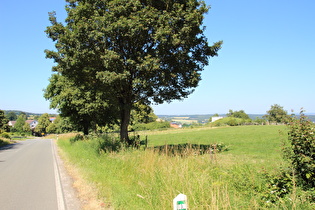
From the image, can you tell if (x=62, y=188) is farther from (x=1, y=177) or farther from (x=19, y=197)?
(x=1, y=177)

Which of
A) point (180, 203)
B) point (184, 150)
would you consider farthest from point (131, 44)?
point (180, 203)

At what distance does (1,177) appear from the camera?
9.98m

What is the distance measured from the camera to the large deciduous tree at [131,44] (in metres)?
10.5

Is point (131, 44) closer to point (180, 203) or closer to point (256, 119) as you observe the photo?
point (180, 203)

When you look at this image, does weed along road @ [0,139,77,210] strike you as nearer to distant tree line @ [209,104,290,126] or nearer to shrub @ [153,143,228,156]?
shrub @ [153,143,228,156]

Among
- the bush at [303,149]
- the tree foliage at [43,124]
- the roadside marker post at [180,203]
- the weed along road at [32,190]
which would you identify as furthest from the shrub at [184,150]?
the tree foliage at [43,124]

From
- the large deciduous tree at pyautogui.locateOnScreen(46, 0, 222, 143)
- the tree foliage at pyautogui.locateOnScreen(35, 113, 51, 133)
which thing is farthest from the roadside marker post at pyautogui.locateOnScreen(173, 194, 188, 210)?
the tree foliage at pyautogui.locateOnScreen(35, 113, 51, 133)

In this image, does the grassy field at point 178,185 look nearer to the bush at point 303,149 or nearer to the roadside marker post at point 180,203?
the bush at point 303,149

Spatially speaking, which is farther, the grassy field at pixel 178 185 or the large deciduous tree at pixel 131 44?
the large deciduous tree at pixel 131 44

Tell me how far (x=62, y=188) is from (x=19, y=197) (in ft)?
4.07

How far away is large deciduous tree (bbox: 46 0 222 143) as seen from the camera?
1051cm

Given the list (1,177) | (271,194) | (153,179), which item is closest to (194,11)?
(153,179)

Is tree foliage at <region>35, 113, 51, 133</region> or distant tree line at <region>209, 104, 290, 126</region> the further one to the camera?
tree foliage at <region>35, 113, 51, 133</region>

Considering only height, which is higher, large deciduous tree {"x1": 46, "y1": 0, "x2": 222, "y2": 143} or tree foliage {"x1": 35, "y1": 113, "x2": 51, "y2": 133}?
large deciduous tree {"x1": 46, "y1": 0, "x2": 222, "y2": 143}
